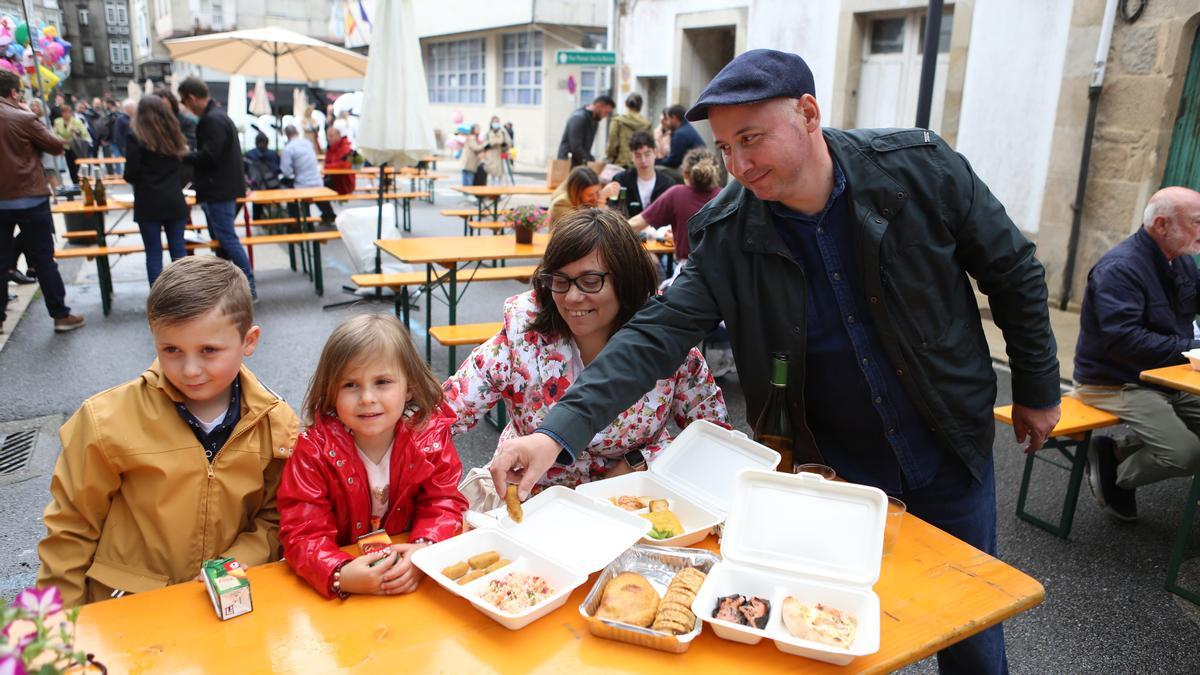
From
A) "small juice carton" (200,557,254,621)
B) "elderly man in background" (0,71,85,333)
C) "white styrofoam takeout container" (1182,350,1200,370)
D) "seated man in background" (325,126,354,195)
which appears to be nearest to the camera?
"small juice carton" (200,557,254,621)

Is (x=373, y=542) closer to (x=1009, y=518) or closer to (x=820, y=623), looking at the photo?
(x=820, y=623)

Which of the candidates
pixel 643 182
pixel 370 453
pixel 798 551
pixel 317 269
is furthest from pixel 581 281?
pixel 317 269

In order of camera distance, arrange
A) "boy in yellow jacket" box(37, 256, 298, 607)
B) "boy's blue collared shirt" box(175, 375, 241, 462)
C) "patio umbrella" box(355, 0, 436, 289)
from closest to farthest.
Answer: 1. "boy in yellow jacket" box(37, 256, 298, 607)
2. "boy's blue collared shirt" box(175, 375, 241, 462)
3. "patio umbrella" box(355, 0, 436, 289)

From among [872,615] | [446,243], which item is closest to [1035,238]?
[446,243]

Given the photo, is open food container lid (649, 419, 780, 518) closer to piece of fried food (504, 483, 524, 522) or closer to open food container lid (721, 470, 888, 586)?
open food container lid (721, 470, 888, 586)

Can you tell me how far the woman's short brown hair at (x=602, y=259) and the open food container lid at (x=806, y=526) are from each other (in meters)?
0.88

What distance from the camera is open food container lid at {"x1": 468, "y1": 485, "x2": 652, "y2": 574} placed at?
162 centimetres

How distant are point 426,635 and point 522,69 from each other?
2477 centimetres

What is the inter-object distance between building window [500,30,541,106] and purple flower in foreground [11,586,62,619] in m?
Result: 24.0

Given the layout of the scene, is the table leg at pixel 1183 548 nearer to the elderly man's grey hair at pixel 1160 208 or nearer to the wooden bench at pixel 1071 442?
the wooden bench at pixel 1071 442

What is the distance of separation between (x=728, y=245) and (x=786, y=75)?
0.47m

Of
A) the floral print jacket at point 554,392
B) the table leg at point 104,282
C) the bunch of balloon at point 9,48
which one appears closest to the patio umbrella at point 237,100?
the bunch of balloon at point 9,48

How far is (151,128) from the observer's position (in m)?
6.55

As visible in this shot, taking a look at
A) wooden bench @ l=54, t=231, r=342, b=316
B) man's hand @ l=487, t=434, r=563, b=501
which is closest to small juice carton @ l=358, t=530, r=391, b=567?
man's hand @ l=487, t=434, r=563, b=501
